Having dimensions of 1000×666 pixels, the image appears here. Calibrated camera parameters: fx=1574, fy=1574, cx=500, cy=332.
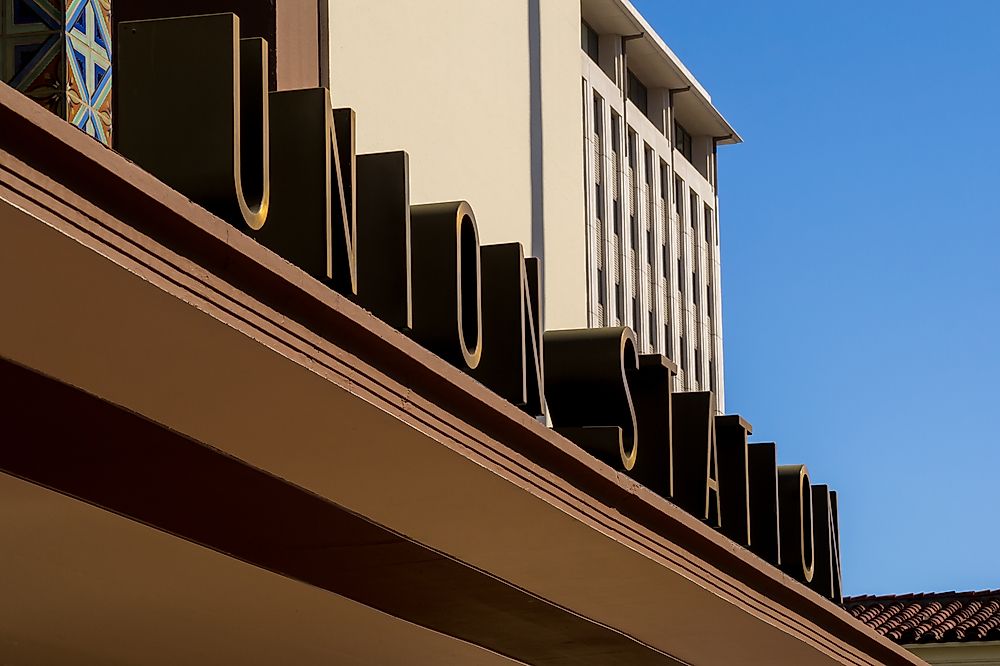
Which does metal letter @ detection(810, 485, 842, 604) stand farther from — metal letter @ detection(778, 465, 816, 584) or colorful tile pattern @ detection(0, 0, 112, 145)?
colorful tile pattern @ detection(0, 0, 112, 145)

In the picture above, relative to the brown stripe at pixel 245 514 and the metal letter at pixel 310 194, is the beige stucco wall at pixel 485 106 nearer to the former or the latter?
the brown stripe at pixel 245 514

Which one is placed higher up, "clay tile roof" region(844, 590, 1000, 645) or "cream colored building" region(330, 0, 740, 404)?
"cream colored building" region(330, 0, 740, 404)

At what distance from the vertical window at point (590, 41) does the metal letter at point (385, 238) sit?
33771 mm

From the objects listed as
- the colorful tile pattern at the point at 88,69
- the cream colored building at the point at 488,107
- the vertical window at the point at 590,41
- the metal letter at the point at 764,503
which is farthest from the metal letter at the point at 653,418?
the vertical window at the point at 590,41

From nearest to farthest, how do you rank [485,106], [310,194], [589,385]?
[310,194] < [589,385] < [485,106]

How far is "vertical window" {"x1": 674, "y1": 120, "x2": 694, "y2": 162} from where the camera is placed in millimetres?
50062

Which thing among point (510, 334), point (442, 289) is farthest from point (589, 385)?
point (442, 289)

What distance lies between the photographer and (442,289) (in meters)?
6.98

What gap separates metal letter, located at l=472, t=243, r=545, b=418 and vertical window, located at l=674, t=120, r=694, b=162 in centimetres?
4235

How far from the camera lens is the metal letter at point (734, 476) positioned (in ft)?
34.9

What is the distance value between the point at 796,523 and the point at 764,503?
0.72 meters

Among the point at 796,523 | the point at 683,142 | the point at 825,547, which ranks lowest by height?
the point at 825,547

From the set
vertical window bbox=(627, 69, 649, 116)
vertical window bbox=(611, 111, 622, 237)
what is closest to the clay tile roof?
vertical window bbox=(611, 111, 622, 237)

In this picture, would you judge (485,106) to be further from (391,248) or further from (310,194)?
(310,194)
